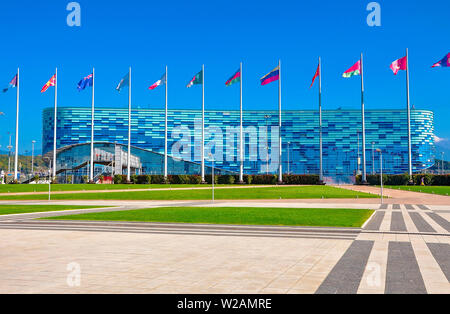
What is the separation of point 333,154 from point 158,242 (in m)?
154

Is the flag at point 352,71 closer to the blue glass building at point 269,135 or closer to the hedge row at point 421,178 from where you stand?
the hedge row at point 421,178

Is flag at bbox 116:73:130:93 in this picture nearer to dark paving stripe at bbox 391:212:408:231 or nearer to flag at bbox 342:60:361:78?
flag at bbox 342:60:361:78

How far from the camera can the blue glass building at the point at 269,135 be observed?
15625 cm

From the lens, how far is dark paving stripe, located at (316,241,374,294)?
23.1ft

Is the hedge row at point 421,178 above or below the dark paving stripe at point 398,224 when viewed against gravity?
above

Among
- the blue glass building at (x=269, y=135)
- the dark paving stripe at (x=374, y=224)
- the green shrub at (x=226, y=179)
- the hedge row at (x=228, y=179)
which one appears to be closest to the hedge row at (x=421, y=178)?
the hedge row at (x=228, y=179)

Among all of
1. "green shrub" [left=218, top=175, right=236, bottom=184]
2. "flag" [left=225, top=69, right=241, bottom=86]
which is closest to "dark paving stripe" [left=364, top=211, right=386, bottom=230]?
"flag" [left=225, top=69, right=241, bottom=86]

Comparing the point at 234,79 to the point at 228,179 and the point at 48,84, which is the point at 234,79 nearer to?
the point at 228,179

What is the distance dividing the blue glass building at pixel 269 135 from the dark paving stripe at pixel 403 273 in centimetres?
14470

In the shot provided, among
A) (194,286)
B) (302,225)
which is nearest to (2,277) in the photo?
(194,286)

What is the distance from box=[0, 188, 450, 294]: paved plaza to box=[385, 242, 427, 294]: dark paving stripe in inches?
0.7

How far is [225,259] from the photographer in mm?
9938
